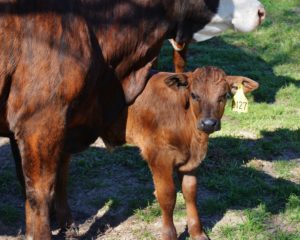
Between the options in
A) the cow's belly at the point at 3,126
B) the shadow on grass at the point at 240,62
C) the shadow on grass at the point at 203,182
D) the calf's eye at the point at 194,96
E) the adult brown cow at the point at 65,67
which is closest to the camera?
the adult brown cow at the point at 65,67

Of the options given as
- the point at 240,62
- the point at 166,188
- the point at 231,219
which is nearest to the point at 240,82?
the point at 166,188

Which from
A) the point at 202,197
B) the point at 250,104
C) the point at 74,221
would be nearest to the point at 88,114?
the point at 74,221

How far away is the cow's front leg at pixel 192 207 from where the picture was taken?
4.35 meters

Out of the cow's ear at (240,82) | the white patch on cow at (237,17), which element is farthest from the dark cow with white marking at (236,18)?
the cow's ear at (240,82)

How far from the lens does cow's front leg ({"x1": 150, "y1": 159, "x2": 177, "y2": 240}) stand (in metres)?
4.15

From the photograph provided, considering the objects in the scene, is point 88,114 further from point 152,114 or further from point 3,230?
point 3,230

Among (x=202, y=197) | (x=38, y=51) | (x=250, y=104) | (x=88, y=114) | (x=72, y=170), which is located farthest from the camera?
(x=250, y=104)

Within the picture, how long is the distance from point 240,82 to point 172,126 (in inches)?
21.9

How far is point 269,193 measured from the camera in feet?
16.9

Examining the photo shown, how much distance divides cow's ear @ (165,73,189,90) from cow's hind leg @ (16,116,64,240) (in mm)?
1038

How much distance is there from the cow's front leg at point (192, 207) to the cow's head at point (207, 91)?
18.4 inches

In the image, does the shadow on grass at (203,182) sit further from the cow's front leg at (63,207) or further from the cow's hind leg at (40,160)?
the cow's hind leg at (40,160)

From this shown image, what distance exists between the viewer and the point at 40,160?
11.2 feet

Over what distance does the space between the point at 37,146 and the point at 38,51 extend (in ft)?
1.70
